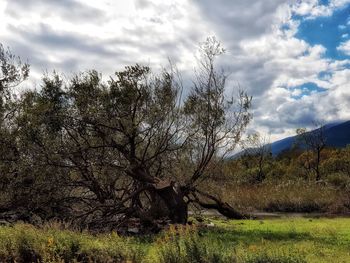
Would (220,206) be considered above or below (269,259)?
above

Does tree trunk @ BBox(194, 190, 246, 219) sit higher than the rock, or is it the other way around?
tree trunk @ BBox(194, 190, 246, 219)

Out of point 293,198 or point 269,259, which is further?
point 293,198

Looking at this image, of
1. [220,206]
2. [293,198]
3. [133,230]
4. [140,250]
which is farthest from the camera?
[293,198]

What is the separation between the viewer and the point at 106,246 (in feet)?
32.4

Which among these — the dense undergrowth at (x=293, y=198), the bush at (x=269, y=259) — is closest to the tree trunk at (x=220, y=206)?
the dense undergrowth at (x=293, y=198)

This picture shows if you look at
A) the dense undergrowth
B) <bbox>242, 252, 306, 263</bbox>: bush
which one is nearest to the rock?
<bbox>242, 252, 306, 263</bbox>: bush

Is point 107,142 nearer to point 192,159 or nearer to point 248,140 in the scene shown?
point 192,159

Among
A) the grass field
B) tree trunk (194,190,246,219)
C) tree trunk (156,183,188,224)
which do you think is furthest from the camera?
tree trunk (194,190,246,219)

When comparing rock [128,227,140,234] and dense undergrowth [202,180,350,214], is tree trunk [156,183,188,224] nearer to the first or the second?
rock [128,227,140,234]

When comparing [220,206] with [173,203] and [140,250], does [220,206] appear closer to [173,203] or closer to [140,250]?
[173,203]

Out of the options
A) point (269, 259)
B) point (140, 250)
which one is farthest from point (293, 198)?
point (269, 259)

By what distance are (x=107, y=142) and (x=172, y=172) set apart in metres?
3.54

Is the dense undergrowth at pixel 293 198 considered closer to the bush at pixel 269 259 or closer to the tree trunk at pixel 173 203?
the tree trunk at pixel 173 203

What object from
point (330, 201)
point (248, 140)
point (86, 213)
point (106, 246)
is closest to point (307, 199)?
point (330, 201)
